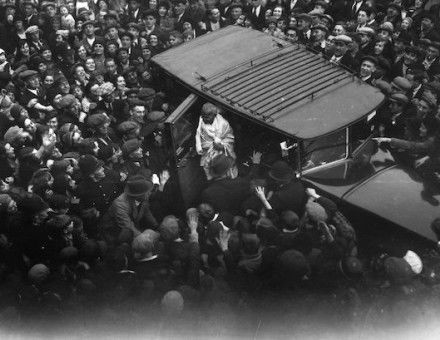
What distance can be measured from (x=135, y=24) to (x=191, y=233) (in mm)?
5044

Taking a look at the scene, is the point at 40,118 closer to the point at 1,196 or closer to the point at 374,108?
the point at 1,196

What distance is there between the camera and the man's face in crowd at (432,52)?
754 cm

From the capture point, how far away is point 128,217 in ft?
16.8

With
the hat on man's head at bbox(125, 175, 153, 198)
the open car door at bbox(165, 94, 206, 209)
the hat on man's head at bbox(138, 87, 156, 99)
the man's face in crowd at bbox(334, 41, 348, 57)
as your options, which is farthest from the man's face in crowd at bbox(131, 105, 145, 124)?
the man's face in crowd at bbox(334, 41, 348, 57)

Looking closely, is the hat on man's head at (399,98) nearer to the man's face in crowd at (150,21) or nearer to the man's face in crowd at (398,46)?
the man's face in crowd at (398,46)

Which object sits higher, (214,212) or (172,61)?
(172,61)

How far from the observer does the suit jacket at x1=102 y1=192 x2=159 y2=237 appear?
5.08 meters

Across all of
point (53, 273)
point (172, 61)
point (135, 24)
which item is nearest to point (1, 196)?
point (53, 273)

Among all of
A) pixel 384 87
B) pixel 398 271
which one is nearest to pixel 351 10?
pixel 384 87

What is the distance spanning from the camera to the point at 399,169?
561cm

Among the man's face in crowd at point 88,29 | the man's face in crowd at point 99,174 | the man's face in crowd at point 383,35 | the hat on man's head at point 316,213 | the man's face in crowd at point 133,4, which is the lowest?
the hat on man's head at point 316,213

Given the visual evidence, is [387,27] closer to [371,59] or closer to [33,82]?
[371,59]

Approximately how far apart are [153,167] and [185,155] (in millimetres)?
617

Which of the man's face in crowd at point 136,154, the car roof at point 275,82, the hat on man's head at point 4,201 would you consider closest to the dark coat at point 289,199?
the car roof at point 275,82
